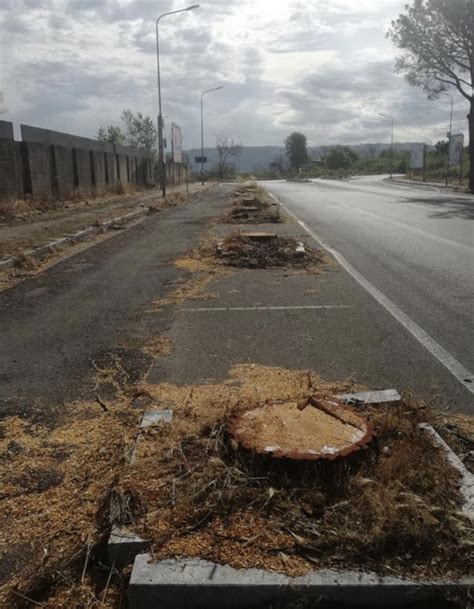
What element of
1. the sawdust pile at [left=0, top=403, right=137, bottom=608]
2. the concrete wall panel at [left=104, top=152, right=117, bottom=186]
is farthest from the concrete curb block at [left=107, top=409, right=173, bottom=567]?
the concrete wall panel at [left=104, top=152, right=117, bottom=186]

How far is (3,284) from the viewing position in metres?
8.76

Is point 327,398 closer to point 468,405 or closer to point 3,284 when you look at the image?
point 468,405

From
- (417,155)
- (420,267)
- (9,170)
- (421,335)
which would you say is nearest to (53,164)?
(9,170)

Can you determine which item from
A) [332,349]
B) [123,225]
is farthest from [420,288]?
[123,225]

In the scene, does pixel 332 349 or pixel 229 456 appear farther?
pixel 332 349

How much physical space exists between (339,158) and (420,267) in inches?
4626

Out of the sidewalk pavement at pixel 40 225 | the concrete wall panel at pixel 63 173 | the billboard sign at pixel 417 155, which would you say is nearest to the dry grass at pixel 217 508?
the sidewalk pavement at pixel 40 225

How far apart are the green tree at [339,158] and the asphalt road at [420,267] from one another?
106 metres

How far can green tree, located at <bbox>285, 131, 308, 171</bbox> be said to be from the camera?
4975 inches

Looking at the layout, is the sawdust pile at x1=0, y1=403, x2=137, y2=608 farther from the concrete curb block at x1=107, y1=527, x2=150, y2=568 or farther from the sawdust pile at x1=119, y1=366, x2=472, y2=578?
the sawdust pile at x1=119, y1=366, x2=472, y2=578

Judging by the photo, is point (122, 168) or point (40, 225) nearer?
point (40, 225)

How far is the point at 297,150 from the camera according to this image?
12681 cm

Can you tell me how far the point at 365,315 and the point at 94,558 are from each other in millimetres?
4486

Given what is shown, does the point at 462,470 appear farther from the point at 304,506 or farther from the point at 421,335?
the point at 421,335
